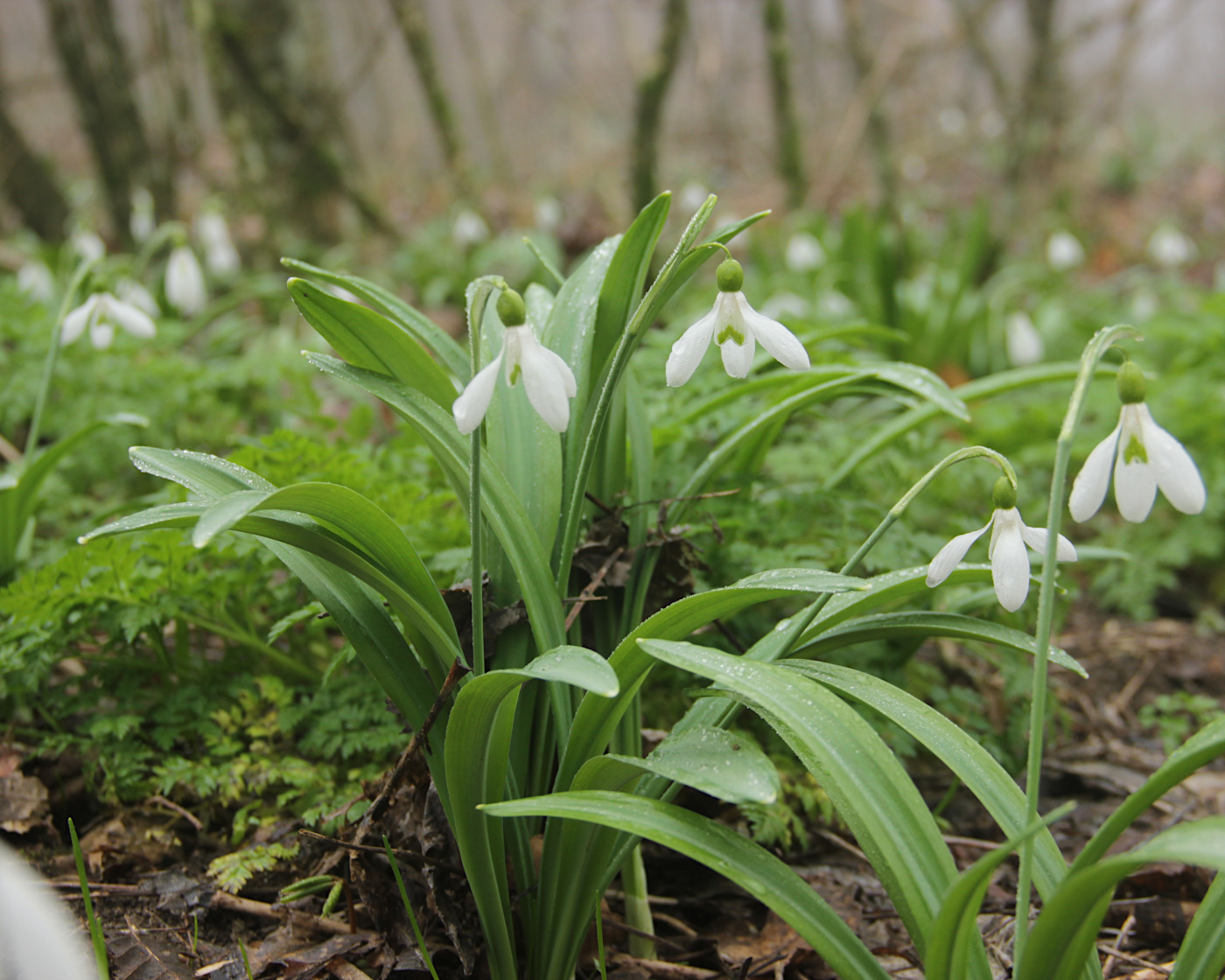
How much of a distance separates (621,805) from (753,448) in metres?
1.14

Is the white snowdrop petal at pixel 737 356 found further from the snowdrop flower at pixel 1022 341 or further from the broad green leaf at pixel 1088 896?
the snowdrop flower at pixel 1022 341

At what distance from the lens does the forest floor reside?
Answer: 150 centimetres

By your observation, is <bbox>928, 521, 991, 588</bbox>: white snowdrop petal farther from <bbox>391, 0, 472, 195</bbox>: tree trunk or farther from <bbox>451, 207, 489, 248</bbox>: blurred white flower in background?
<bbox>391, 0, 472, 195</bbox>: tree trunk

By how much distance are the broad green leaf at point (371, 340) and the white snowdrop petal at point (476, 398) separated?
0.41 metres

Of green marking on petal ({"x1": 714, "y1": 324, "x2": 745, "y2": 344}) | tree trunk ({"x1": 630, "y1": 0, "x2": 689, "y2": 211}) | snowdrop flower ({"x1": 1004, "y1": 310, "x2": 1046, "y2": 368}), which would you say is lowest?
green marking on petal ({"x1": 714, "y1": 324, "x2": 745, "y2": 344})

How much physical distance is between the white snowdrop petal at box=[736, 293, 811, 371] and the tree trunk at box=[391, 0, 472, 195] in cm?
590

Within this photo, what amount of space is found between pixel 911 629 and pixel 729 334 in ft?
1.87

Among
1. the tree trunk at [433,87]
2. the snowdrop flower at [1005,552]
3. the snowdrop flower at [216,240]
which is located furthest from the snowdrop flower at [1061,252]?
the snowdrop flower at [1005,552]

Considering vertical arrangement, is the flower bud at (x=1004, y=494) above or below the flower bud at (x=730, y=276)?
below

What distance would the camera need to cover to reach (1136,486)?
1.08 meters

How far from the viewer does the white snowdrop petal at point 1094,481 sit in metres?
1.08

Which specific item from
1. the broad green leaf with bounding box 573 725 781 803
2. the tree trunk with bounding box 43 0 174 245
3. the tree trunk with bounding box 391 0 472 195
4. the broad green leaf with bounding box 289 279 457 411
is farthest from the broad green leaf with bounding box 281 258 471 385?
the tree trunk with bounding box 391 0 472 195

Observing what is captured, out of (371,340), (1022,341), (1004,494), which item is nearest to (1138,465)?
(1004,494)

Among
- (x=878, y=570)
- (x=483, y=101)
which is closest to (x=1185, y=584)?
(x=878, y=570)
